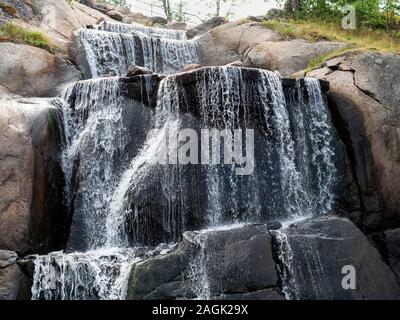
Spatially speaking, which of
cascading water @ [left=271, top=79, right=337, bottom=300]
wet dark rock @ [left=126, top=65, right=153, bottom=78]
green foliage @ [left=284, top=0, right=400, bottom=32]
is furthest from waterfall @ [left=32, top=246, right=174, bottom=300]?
green foliage @ [left=284, top=0, right=400, bottom=32]

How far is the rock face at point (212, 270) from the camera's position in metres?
7.58

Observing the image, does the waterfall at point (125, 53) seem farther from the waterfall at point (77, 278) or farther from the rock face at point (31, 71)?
the waterfall at point (77, 278)

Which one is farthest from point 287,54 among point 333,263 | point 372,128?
point 333,263

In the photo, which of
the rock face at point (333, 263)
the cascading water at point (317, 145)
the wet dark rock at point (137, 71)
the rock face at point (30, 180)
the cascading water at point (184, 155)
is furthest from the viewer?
the wet dark rock at point (137, 71)

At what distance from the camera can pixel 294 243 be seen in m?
8.25

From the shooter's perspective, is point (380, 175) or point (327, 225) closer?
point (327, 225)

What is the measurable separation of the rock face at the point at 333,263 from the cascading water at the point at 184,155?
36 centimetres

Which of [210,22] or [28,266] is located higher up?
[210,22]

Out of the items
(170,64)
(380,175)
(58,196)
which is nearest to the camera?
(58,196)

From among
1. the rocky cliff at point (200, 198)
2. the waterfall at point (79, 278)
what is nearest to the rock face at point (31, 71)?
the rocky cliff at point (200, 198)

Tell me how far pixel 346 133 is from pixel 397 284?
14.2ft

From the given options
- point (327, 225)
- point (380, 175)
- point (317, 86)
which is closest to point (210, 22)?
point (317, 86)
